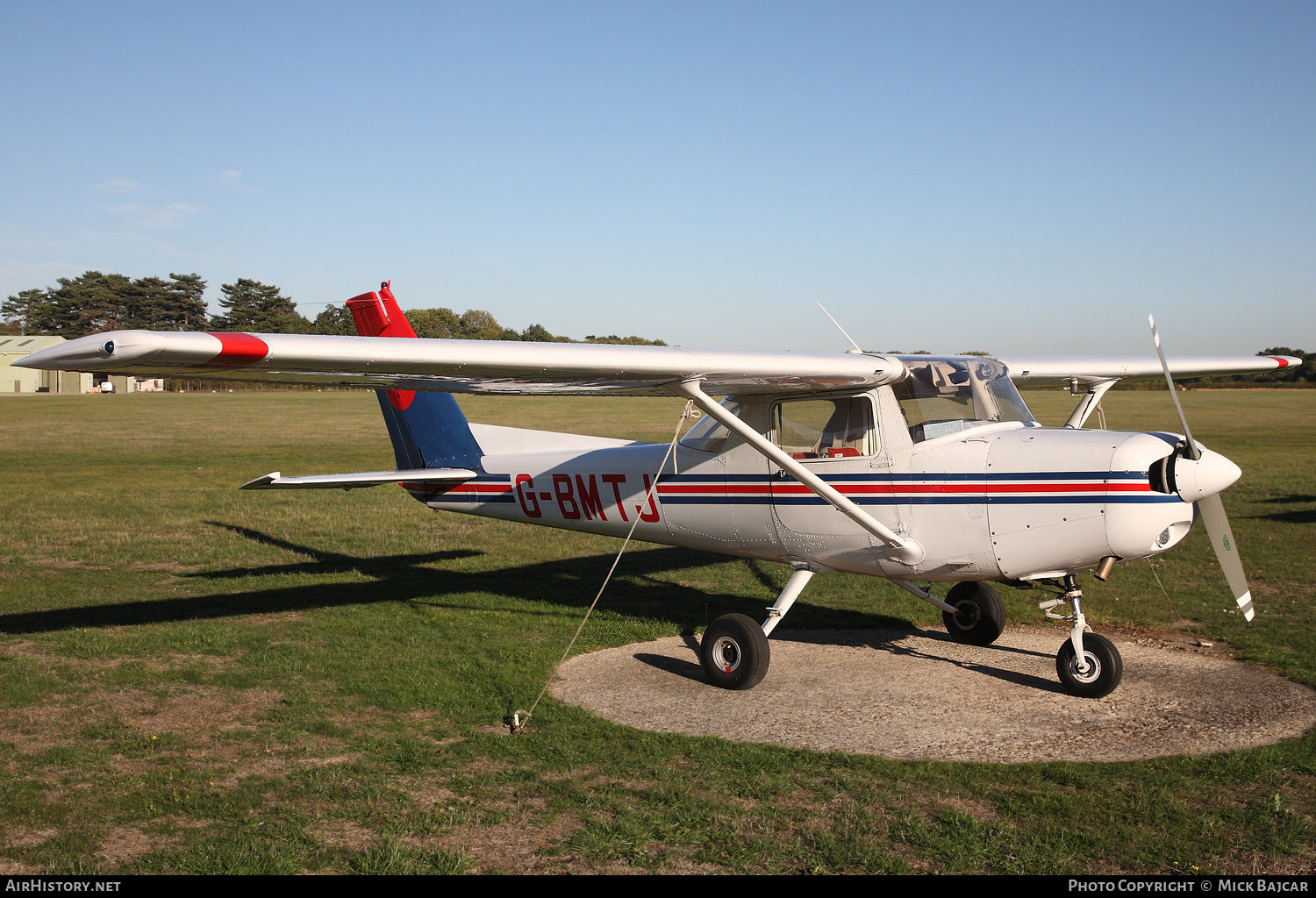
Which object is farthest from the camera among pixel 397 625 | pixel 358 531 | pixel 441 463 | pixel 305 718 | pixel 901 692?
pixel 358 531

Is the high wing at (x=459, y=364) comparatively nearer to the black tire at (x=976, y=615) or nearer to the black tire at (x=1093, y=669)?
the black tire at (x=1093, y=669)

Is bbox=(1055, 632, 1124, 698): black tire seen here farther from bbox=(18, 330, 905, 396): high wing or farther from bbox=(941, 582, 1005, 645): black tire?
bbox=(18, 330, 905, 396): high wing

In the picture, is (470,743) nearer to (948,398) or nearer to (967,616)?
(948,398)

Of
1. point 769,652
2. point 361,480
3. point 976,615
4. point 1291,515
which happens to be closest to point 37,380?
point 361,480

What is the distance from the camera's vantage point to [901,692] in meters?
6.97

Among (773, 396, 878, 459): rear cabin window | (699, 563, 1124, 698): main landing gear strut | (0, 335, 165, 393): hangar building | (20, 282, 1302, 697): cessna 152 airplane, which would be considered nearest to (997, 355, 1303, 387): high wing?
(20, 282, 1302, 697): cessna 152 airplane

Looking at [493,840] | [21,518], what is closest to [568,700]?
[493,840]

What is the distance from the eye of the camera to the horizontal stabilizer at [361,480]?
28.9ft

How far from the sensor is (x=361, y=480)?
9125 millimetres

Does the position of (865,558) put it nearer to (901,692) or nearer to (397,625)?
(901,692)

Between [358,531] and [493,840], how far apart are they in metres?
11.2

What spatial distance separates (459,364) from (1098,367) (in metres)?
6.60

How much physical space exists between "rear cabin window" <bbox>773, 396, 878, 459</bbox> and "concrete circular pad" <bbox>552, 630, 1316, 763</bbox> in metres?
1.77
